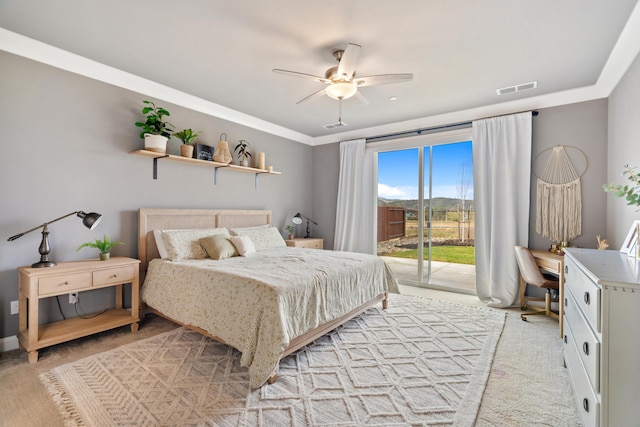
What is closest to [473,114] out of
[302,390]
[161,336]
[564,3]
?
[564,3]

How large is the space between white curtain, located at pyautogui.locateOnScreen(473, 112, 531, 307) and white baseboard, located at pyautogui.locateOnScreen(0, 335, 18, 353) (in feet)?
16.5

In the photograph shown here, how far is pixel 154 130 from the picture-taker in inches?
124

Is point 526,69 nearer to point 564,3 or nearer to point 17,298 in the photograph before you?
point 564,3

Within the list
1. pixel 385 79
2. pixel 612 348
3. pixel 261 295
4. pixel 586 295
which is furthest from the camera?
pixel 385 79

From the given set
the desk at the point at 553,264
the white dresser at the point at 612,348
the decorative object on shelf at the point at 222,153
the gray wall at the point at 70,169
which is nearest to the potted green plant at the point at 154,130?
the gray wall at the point at 70,169

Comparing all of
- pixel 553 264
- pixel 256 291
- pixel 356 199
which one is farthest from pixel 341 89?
pixel 553 264

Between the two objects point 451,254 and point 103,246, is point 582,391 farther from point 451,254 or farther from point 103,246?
point 103,246

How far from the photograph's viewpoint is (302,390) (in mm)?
1917

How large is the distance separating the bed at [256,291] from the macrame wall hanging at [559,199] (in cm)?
208

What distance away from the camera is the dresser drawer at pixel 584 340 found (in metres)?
1.30

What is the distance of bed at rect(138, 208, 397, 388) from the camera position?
200 centimetres

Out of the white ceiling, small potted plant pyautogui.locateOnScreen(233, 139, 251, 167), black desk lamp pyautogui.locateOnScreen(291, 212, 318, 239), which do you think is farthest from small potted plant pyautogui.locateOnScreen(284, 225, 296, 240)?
the white ceiling

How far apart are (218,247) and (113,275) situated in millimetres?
984

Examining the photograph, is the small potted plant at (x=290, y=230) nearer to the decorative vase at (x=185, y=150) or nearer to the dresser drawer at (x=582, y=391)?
the decorative vase at (x=185, y=150)
